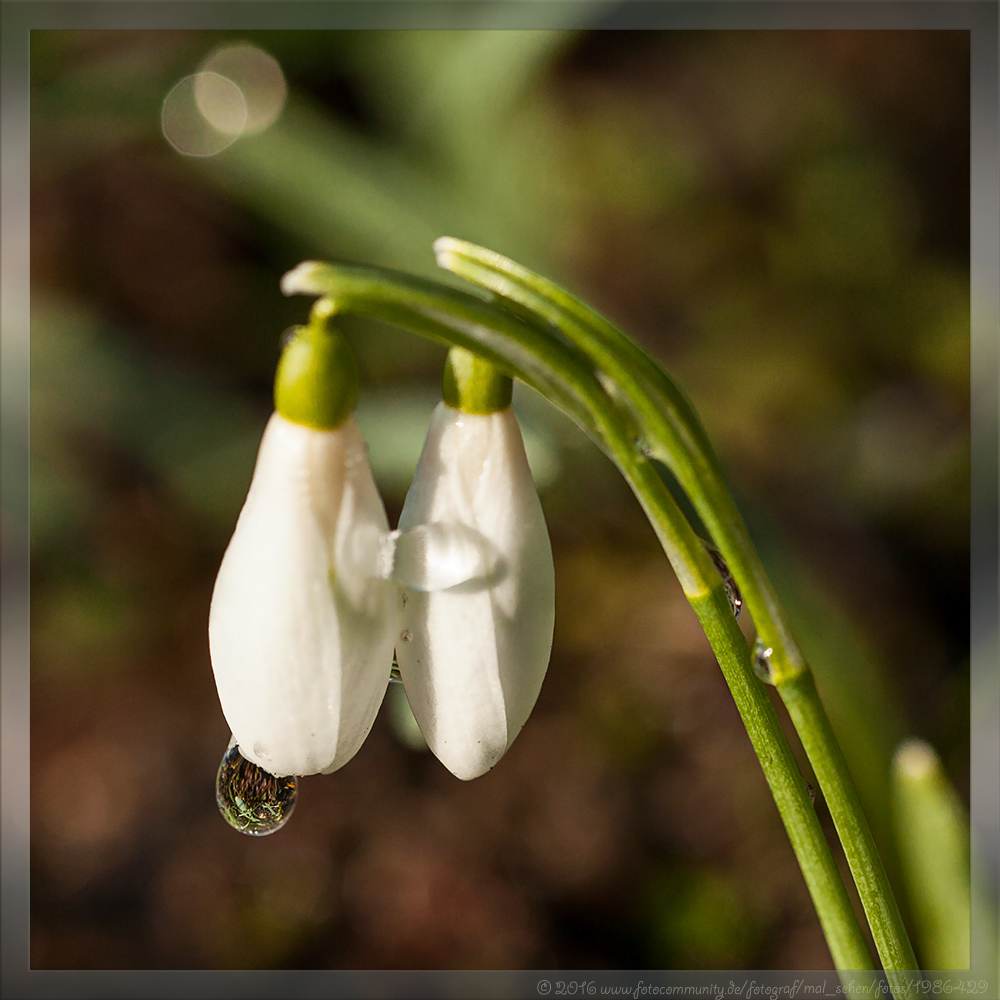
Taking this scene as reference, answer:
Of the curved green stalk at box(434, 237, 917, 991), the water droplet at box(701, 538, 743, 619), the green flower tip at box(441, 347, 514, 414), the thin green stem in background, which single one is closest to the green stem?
the curved green stalk at box(434, 237, 917, 991)

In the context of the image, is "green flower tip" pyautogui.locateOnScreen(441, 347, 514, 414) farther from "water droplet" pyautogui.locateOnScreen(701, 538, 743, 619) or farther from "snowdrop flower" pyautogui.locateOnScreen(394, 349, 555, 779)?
"water droplet" pyautogui.locateOnScreen(701, 538, 743, 619)

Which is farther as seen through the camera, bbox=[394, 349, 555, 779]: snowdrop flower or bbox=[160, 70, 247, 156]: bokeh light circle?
bbox=[160, 70, 247, 156]: bokeh light circle

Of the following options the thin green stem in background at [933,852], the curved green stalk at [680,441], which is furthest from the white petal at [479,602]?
the thin green stem in background at [933,852]

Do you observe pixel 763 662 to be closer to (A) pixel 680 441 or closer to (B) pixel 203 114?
(A) pixel 680 441

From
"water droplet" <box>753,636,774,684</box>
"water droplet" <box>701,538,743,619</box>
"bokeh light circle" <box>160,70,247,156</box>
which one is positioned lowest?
"water droplet" <box>753,636,774,684</box>

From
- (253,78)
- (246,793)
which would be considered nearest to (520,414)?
(253,78)

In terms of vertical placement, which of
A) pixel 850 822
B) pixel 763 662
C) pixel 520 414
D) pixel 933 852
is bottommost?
pixel 933 852
